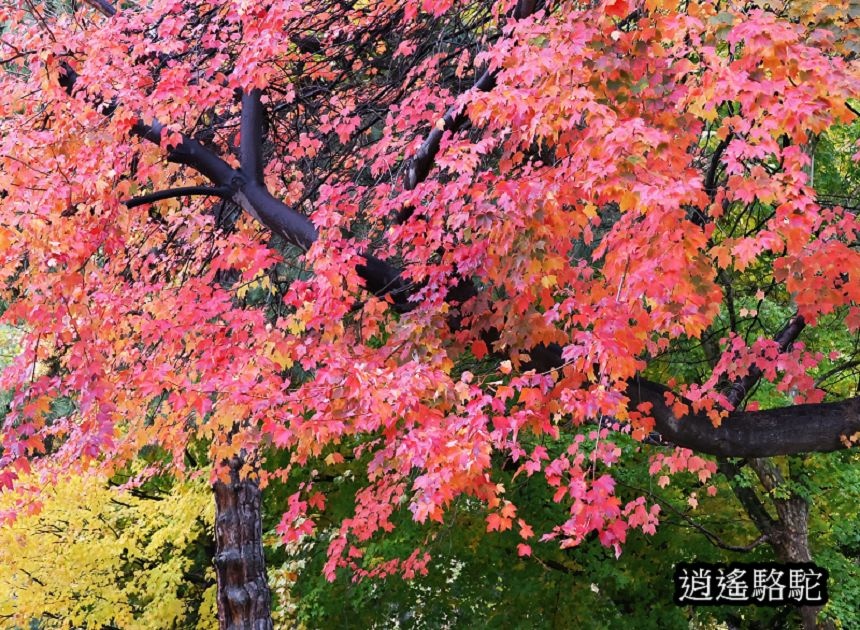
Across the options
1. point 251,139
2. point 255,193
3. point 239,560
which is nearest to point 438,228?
point 255,193

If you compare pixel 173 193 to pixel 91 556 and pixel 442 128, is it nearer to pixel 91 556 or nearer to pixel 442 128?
pixel 442 128

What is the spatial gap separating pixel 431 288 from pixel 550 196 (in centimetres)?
128

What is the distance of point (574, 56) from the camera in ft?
13.1

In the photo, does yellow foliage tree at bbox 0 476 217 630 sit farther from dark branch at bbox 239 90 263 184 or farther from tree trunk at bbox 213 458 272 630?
dark branch at bbox 239 90 263 184

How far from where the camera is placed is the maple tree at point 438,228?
13.4ft

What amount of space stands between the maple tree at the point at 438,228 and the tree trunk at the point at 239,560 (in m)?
0.03

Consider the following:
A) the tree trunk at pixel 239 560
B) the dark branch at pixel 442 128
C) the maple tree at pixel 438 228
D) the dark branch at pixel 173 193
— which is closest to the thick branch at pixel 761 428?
the maple tree at pixel 438 228

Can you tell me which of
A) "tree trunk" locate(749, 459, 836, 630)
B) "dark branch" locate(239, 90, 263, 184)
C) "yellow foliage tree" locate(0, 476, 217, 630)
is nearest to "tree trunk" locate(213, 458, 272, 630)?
"yellow foliage tree" locate(0, 476, 217, 630)

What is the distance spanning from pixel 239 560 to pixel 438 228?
13.7ft

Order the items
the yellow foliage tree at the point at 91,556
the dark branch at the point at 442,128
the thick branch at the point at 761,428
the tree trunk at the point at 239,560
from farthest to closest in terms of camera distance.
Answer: the yellow foliage tree at the point at 91,556
the tree trunk at the point at 239,560
the thick branch at the point at 761,428
the dark branch at the point at 442,128

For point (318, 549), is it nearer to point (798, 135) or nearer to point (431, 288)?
point (431, 288)

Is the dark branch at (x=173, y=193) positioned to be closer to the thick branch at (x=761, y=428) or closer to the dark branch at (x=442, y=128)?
the dark branch at (x=442, y=128)

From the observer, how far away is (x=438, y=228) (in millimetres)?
5215

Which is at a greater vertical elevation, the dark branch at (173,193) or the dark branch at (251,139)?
the dark branch at (251,139)
